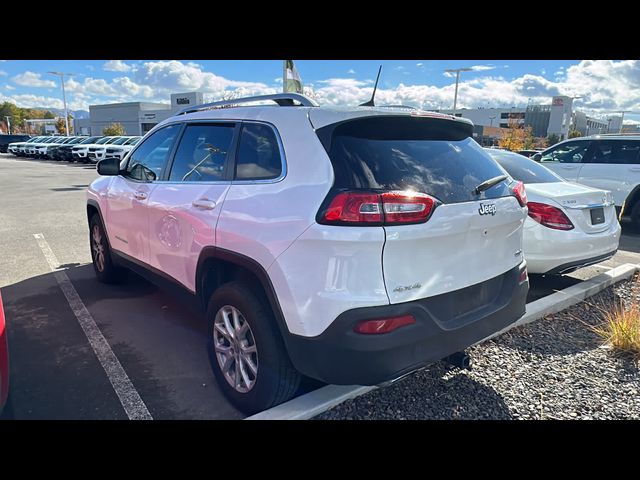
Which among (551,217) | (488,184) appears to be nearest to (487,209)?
(488,184)

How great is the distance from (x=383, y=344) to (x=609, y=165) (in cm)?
870

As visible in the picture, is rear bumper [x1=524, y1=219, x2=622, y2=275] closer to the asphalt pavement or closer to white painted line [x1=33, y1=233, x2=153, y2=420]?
the asphalt pavement

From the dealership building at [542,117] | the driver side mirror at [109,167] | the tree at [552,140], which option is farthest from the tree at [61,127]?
the driver side mirror at [109,167]

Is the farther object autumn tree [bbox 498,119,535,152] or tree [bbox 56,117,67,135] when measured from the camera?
tree [bbox 56,117,67,135]

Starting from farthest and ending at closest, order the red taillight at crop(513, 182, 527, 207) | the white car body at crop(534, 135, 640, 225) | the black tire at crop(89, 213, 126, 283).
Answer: the white car body at crop(534, 135, 640, 225)
the black tire at crop(89, 213, 126, 283)
the red taillight at crop(513, 182, 527, 207)

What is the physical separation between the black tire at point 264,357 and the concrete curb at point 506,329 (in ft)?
0.28

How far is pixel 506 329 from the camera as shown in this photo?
3873mm

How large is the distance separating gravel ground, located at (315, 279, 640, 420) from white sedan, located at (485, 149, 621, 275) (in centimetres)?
96

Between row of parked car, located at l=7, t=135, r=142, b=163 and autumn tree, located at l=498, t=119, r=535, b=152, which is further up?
autumn tree, located at l=498, t=119, r=535, b=152

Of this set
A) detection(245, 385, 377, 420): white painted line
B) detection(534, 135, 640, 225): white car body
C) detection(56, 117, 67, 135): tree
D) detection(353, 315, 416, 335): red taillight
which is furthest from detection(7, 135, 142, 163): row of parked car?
detection(56, 117, 67, 135): tree

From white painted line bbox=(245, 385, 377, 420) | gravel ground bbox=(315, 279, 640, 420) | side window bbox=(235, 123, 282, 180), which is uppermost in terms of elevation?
side window bbox=(235, 123, 282, 180)

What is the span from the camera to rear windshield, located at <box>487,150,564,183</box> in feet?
17.4
